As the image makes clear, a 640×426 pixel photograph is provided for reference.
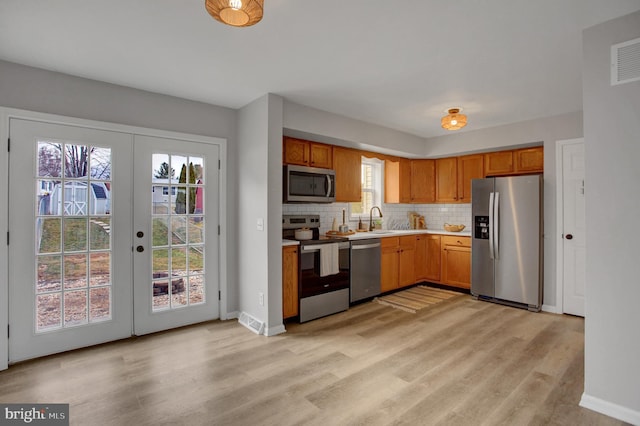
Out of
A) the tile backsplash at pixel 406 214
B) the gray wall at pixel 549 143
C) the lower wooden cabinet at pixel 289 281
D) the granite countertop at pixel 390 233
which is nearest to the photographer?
the lower wooden cabinet at pixel 289 281

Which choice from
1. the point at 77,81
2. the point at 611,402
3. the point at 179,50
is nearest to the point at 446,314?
the point at 611,402

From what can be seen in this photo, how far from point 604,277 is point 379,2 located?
2263 mm

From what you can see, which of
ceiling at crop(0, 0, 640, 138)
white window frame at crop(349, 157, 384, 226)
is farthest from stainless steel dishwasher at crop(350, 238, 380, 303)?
ceiling at crop(0, 0, 640, 138)

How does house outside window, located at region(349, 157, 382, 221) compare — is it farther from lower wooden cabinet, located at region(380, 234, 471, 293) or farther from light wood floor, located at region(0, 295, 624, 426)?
light wood floor, located at region(0, 295, 624, 426)

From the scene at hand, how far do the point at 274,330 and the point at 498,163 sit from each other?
4084 mm

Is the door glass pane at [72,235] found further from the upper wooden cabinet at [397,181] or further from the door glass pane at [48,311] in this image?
the upper wooden cabinet at [397,181]

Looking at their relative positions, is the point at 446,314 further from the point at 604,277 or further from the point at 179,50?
the point at 179,50

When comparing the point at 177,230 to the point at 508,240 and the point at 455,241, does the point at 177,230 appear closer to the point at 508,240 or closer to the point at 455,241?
the point at 455,241

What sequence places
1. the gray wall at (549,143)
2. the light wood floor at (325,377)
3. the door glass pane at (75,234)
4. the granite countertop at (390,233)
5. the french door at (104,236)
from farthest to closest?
1. the granite countertop at (390,233)
2. the gray wall at (549,143)
3. the door glass pane at (75,234)
4. the french door at (104,236)
5. the light wood floor at (325,377)

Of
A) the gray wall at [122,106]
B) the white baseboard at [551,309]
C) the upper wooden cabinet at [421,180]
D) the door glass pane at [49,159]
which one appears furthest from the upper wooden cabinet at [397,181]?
the door glass pane at [49,159]

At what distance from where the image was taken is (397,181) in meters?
5.67

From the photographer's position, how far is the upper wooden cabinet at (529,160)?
4.53 meters

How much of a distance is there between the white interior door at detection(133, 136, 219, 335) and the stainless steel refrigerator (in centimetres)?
370

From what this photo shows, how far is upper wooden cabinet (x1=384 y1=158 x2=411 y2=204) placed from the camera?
567cm
